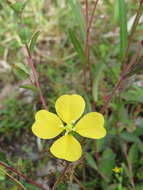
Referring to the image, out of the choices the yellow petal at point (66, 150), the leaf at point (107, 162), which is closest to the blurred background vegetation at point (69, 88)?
the leaf at point (107, 162)

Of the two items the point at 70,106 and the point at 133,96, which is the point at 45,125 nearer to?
the point at 70,106

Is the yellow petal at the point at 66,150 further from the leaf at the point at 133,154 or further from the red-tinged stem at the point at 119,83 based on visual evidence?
the leaf at the point at 133,154

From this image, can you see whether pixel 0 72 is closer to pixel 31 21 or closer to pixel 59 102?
pixel 31 21

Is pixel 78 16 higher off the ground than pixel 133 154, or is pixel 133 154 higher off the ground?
pixel 78 16

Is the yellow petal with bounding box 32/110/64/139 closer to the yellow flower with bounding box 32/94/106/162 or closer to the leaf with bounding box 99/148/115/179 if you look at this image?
the yellow flower with bounding box 32/94/106/162

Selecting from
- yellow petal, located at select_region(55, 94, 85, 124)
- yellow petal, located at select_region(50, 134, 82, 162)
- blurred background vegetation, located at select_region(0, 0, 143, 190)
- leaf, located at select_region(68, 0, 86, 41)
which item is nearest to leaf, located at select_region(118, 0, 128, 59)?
blurred background vegetation, located at select_region(0, 0, 143, 190)

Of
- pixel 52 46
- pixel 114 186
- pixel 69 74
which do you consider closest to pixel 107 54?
pixel 69 74

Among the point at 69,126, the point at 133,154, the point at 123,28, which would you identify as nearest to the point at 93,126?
the point at 69,126

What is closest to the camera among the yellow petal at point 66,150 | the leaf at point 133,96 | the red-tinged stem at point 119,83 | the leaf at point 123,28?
the yellow petal at point 66,150
